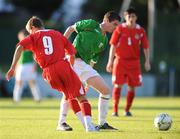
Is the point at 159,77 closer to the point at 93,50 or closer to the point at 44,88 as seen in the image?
the point at 44,88

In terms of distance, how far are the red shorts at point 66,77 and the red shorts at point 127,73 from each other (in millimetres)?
5263

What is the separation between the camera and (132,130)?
13.4 m

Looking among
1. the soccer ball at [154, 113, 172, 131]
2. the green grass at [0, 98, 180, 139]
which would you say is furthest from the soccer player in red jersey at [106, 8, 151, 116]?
the soccer ball at [154, 113, 172, 131]

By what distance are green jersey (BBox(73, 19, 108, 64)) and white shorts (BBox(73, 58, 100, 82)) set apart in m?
0.11

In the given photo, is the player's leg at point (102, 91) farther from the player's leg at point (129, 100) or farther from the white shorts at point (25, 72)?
the white shorts at point (25, 72)

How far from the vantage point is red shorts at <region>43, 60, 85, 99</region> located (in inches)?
502

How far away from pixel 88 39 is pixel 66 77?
3.52 ft

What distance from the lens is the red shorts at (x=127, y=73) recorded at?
59.2 ft

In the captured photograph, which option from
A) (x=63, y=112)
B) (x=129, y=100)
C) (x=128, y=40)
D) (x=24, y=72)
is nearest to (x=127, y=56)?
(x=128, y=40)

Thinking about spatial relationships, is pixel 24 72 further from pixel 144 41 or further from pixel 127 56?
pixel 144 41

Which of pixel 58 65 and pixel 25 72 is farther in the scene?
pixel 25 72

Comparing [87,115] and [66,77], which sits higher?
[66,77]

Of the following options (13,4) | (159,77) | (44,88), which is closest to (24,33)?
(44,88)

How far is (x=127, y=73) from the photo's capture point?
18.1 metres
